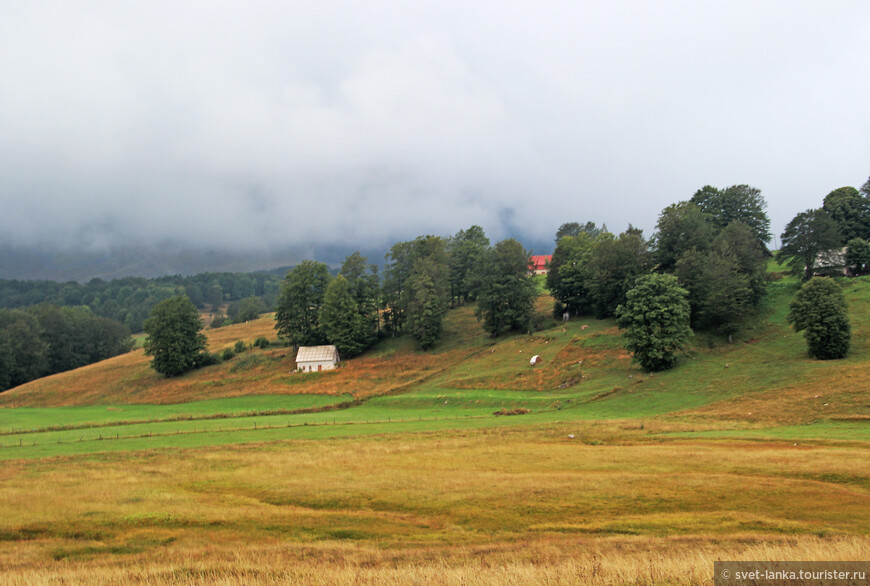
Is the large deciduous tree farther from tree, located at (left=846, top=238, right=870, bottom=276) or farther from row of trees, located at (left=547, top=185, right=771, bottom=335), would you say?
tree, located at (left=846, top=238, right=870, bottom=276)

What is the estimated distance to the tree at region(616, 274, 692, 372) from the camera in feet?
179

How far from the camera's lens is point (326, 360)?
85.1m

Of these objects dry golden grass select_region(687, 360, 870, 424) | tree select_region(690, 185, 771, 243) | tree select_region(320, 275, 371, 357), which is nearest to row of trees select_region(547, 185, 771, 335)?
tree select_region(690, 185, 771, 243)

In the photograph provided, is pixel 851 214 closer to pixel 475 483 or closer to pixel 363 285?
pixel 363 285

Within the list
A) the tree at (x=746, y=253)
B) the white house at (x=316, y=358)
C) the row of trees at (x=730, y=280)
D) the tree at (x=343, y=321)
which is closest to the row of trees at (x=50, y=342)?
the white house at (x=316, y=358)

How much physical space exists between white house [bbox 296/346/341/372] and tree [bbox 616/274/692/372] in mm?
51203

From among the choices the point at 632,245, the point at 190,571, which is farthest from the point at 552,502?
the point at 632,245

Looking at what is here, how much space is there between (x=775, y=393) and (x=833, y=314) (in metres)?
14.5

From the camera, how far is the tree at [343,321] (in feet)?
294

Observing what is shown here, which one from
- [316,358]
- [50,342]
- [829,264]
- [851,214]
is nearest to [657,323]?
[829,264]

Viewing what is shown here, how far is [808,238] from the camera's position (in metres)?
69.4

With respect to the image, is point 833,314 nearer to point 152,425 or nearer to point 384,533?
point 384,533

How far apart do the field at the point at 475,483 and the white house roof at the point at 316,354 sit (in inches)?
1144

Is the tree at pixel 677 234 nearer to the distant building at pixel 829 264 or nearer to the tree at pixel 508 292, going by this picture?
the distant building at pixel 829 264
